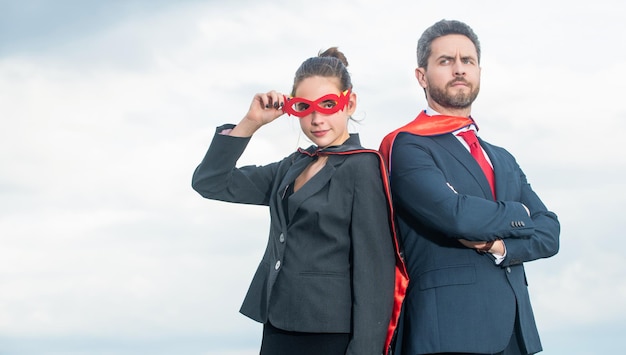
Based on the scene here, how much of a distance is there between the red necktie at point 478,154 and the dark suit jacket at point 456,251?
0.22ft

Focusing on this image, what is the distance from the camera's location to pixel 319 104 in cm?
445

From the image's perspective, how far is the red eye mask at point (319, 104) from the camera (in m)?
4.43

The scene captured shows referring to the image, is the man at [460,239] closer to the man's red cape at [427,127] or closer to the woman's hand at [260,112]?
the man's red cape at [427,127]

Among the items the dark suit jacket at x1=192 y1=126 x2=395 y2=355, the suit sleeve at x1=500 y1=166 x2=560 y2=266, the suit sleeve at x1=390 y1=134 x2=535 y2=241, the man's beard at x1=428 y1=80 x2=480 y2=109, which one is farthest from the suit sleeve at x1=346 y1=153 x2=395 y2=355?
the man's beard at x1=428 y1=80 x2=480 y2=109

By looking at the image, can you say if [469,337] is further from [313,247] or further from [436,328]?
[313,247]

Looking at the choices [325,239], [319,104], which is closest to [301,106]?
[319,104]

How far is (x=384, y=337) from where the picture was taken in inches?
159

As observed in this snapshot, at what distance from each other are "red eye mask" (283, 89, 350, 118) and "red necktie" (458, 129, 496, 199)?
0.70 metres

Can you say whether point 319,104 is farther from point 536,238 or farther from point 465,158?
point 536,238

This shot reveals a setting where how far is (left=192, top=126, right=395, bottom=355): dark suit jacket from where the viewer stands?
4020mm

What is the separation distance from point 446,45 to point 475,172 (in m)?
0.81

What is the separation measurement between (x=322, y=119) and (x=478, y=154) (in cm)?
91

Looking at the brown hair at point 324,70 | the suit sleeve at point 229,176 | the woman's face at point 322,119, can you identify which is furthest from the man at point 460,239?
the suit sleeve at point 229,176

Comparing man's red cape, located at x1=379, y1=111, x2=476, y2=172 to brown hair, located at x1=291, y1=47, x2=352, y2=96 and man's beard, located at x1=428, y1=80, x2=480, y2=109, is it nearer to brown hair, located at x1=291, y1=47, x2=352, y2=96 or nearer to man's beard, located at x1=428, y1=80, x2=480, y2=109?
man's beard, located at x1=428, y1=80, x2=480, y2=109
